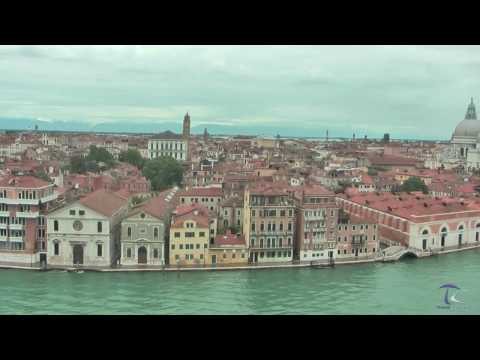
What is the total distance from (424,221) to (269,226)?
3.95 metres

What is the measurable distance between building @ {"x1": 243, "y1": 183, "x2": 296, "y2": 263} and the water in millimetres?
543

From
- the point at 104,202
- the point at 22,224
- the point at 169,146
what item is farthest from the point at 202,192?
the point at 169,146

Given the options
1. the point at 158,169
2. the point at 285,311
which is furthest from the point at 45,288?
the point at 158,169

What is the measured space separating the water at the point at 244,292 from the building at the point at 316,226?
62 centimetres

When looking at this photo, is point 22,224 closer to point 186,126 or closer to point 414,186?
point 414,186

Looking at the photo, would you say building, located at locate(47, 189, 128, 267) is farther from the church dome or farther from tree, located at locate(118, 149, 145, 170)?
the church dome

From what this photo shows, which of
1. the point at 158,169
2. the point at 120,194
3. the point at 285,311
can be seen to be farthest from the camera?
the point at 158,169

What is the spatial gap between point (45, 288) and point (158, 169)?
11.7 m

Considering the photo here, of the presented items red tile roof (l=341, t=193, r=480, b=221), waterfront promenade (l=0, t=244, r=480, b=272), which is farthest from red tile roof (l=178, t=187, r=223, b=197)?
red tile roof (l=341, t=193, r=480, b=221)

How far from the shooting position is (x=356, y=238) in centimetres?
1099

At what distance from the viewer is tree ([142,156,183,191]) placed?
18.9m

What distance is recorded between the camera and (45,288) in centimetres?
823
